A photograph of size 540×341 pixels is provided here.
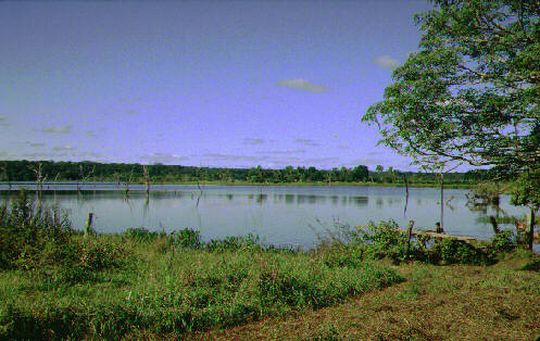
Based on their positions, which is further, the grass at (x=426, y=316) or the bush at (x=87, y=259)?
the bush at (x=87, y=259)

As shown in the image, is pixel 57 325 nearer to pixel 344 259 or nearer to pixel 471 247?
pixel 344 259

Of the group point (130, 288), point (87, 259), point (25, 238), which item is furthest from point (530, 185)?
point (25, 238)

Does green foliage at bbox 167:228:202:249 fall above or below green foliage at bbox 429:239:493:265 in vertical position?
below

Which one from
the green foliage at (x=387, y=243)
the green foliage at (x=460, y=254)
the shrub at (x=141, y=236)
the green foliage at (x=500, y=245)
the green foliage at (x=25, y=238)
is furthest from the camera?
the shrub at (x=141, y=236)

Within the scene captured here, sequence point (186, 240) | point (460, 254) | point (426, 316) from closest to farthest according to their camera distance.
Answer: point (426, 316), point (460, 254), point (186, 240)

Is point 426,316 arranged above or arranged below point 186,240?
above

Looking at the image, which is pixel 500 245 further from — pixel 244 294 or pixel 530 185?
pixel 244 294

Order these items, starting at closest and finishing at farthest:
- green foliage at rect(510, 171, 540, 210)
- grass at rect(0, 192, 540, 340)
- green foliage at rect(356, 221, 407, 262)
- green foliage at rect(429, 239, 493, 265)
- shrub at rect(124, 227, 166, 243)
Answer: grass at rect(0, 192, 540, 340) → green foliage at rect(510, 171, 540, 210) → green foliage at rect(429, 239, 493, 265) → green foliage at rect(356, 221, 407, 262) → shrub at rect(124, 227, 166, 243)

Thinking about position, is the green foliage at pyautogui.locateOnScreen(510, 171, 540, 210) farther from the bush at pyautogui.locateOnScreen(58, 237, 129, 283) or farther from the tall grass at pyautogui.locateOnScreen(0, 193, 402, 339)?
the bush at pyautogui.locateOnScreen(58, 237, 129, 283)

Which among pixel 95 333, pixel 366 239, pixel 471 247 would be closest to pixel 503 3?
pixel 471 247

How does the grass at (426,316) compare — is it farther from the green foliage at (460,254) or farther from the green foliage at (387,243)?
the green foliage at (387,243)

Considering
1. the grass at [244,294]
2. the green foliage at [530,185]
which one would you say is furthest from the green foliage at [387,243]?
the green foliage at [530,185]

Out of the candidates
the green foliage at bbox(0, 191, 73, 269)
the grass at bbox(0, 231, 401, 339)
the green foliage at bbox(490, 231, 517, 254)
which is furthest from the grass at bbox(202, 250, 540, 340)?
the green foliage at bbox(0, 191, 73, 269)

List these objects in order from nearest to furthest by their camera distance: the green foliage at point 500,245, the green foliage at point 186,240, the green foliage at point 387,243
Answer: the green foliage at point 387,243 < the green foliage at point 500,245 < the green foliage at point 186,240
